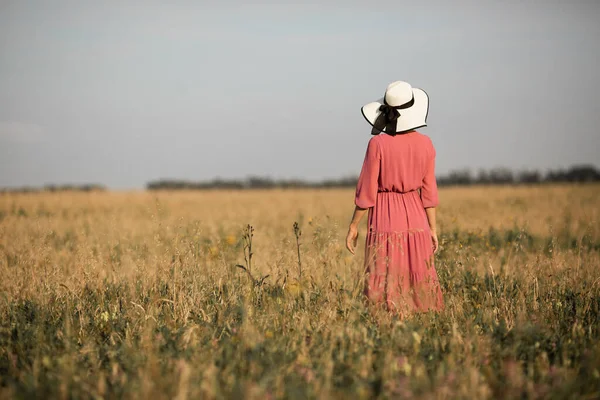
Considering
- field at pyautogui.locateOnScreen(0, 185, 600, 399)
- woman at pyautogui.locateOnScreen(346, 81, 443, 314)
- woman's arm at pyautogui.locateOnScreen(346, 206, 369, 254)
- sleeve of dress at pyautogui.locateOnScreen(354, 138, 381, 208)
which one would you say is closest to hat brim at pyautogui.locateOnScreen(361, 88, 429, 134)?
woman at pyautogui.locateOnScreen(346, 81, 443, 314)

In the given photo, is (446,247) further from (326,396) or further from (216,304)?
(326,396)

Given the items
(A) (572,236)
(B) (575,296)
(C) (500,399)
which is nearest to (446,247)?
(B) (575,296)

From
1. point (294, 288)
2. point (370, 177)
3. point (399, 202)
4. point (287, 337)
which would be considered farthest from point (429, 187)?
point (287, 337)

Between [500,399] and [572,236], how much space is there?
8994mm

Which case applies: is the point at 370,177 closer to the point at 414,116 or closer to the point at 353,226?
the point at 353,226

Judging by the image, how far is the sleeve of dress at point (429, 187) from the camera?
4809mm

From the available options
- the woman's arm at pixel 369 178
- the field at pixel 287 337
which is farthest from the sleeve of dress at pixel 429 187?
the field at pixel 287 337

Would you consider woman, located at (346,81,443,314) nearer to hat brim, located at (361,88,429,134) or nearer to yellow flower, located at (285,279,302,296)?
hat brim, located at (361,88,429,134)

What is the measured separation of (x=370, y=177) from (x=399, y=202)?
371 millimetres

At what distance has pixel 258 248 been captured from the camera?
8.23 m

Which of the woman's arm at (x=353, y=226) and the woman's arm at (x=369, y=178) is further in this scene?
the woman's arm at (x=353, y=226)

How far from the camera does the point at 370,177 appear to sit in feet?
15.4

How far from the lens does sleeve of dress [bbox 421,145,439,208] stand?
4.81 m

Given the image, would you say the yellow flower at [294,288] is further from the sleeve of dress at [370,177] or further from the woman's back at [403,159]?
the woman's back at [403,159]
